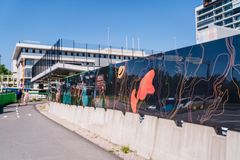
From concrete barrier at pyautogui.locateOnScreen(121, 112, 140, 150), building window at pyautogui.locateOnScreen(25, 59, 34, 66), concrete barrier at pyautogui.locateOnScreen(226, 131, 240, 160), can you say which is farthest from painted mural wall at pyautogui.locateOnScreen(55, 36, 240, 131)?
building window at pyautogui.locateOnScreen(25, 59, 34, 66)

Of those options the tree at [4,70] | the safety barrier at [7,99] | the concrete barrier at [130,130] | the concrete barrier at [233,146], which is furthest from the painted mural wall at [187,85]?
the tree at [4,70]

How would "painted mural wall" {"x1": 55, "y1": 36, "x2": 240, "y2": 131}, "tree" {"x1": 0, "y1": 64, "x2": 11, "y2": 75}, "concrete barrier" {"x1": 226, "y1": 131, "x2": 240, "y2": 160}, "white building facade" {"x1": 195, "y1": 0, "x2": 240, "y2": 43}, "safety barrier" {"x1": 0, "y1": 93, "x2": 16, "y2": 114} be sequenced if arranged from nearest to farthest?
1. "concrete barrier" {"x1": 226, "y1": 131, "x2": 240, "y2": 160}
2. "painted mural wall" {"x1": 55, "y1": 36, "x2": 240, "y2": 131}
3. "safety barrier" {"x1": 0, "y1": 93, "x2": 16, "y2": 114}
4. "white building facade" {"x1": 195, "y1": 0, "x2": 240, "y2": 43}
5. "tree" {"x1": 0, "y1": 64, "x2": 11, "y2": 75}

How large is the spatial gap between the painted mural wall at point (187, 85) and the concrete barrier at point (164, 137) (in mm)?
202

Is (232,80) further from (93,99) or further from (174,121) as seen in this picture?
(93,99)

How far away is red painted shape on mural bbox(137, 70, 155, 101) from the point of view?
7441mm

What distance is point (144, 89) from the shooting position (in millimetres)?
7828

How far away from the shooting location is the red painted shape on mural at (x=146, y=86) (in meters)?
7.44

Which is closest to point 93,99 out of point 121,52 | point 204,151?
point 204,151

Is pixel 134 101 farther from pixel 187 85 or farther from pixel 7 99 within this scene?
pixel 7 99

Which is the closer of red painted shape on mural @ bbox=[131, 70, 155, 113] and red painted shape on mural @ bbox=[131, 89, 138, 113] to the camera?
red painted shape on mural @ bbox=[131, 70, 155, 113]

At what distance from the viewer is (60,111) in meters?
18.9

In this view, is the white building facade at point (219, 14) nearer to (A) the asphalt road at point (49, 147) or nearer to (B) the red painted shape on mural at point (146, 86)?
(A) the asphalt road at point (49, 147)

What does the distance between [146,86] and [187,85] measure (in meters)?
1.90

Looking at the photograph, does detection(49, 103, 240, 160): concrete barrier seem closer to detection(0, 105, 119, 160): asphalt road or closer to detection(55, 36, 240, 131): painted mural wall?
detection(55, 36, 240, 131): painted mural wall
